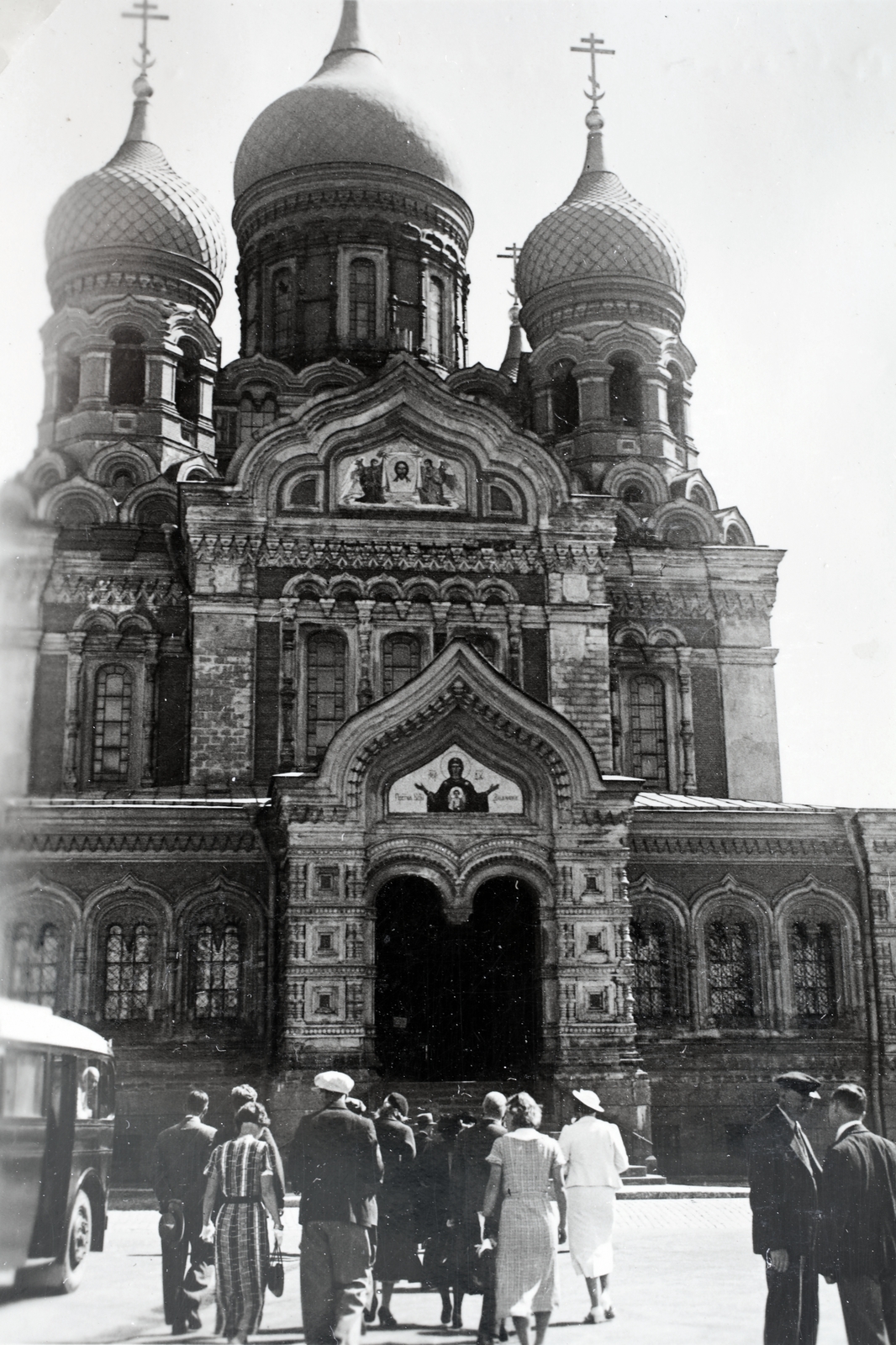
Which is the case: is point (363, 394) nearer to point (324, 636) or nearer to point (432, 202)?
point (324, 636)

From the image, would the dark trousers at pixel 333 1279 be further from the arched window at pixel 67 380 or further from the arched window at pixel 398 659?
the arched window at pixel 67 380

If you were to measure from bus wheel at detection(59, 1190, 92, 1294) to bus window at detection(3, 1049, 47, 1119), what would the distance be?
93 cm

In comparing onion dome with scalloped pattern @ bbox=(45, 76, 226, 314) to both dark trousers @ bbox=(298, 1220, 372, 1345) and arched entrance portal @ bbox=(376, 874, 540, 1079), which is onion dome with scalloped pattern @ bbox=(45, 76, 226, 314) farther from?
dark trousers @ bbox=(298, 1220, 372, 1345)

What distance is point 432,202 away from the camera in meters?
26.8

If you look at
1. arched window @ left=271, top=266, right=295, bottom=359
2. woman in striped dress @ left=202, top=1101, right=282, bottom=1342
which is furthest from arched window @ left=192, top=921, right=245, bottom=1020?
arched window @ left=271, top=266, right=295, bottom=359

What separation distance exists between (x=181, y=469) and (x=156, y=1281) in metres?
15.6

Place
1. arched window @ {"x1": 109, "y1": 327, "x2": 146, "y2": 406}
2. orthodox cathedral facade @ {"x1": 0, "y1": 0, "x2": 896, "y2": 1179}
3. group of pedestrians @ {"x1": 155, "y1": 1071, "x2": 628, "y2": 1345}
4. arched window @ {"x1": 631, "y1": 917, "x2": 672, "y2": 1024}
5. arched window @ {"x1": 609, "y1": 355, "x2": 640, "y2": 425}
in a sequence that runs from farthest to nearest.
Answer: arched window @ {"x1": 609, "y1": 355, "x2": 640, "y2": 425}
arched window @ {"x1": 109, "y1": 327, "x2": 146, "y2": 406}
arched window @ {"x1": 631, "y1": 917, "x2": 672, "y2": 1024}
orthodox cathedral facade @ {"x1": 0, "y1": 0, "x2": 896, "y2": 1179}
group of pedestrians @ {"x1": 155, "y1": 1071, "x2": 628, "y2": 1345}

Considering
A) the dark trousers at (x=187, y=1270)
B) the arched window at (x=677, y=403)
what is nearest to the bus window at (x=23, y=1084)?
the dark trousers at (x=187, y=1270)

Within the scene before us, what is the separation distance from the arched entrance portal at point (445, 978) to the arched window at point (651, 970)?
1497 millimetres

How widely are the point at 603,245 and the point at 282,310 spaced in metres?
5.37

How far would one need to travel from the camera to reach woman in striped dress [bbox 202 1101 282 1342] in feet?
28.1

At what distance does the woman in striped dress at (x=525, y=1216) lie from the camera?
8516mm

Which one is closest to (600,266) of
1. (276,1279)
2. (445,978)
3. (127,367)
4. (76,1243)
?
(127,367)

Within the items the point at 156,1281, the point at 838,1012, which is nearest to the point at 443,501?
the point at 838,1012
